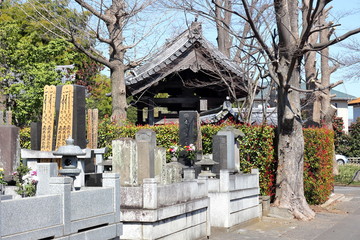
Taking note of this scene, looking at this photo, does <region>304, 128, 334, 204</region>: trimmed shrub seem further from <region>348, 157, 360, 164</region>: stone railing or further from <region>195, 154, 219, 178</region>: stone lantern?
<region>348, 157, 360, 164</region>: stone railing

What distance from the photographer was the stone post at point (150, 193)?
10.7 m

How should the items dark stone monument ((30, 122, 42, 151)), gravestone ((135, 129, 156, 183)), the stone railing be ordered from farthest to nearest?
the stone railing
dark stone monument ((30, 122, 42, 151))
gravestone ((135, 129, 156, 183))

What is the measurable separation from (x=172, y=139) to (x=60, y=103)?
5.78 meters

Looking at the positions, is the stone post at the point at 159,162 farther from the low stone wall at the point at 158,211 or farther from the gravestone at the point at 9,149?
the gravestone at the point at 9,149

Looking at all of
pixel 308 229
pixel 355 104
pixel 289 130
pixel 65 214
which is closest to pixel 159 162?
pixel 65 214

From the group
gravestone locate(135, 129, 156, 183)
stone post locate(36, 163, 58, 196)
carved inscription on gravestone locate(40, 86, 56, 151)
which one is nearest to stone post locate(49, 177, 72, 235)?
stone post locate(36, 163, 58, 196)

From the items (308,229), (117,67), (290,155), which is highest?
(117,67)

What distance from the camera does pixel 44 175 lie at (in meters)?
8.54

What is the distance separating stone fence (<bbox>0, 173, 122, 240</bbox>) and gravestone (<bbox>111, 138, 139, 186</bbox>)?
5.02 ft

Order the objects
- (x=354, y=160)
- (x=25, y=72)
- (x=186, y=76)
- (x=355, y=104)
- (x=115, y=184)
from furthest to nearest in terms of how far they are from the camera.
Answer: (x=355, y=104), (x=354, y=160), (x=25, y=72), (x=186, y=76), (x=115, y=184)

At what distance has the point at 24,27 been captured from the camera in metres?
39.1

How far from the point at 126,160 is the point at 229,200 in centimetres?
434

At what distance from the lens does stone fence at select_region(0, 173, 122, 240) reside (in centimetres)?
721

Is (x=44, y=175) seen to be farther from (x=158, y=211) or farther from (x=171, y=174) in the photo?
(x=171, y=174)
